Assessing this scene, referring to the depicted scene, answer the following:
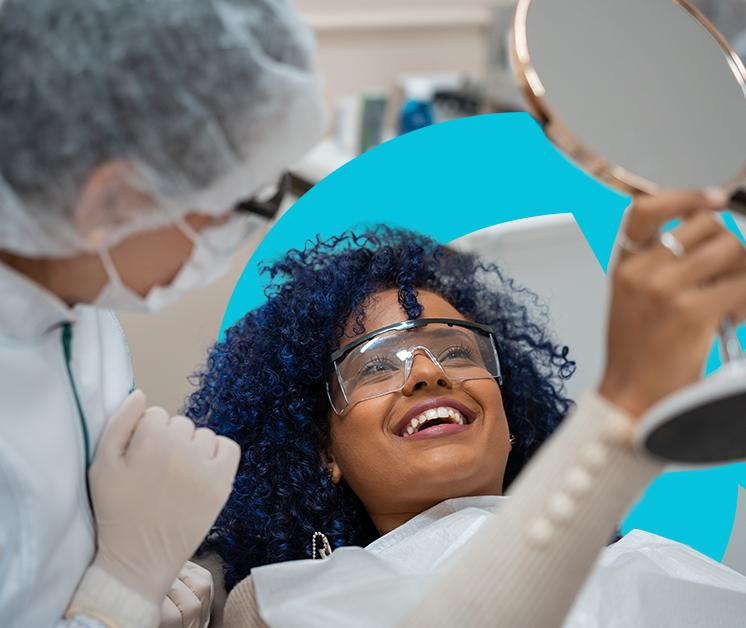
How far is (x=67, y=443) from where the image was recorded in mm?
998

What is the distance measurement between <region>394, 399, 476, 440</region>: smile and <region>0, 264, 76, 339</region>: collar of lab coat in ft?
1.95

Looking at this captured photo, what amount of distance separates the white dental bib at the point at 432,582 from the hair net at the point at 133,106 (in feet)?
1.79

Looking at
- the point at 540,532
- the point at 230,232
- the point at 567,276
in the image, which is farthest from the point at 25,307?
the point at 567,276

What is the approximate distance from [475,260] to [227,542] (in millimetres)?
688

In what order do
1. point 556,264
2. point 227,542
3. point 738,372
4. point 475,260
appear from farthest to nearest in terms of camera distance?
point 556,264
point 475,260
point 227,542
point 738,372

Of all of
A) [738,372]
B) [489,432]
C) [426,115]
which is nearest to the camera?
[738,372]

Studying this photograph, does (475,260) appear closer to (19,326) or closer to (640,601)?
(640,601)

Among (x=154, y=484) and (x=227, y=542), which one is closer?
(x=154, y=484)

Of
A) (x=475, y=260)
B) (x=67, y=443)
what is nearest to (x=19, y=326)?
(x=67, y=443)

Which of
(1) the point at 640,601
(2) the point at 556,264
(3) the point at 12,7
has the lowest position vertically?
(2) the point at 556,264

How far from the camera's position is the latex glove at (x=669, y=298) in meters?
0.81

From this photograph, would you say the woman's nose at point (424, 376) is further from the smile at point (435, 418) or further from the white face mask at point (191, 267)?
the white face mask at point (191, 267)

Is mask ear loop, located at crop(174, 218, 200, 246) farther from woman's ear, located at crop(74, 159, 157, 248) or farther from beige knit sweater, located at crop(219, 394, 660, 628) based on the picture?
beige knit sweater, located at crop(219, 394, 660, 628)

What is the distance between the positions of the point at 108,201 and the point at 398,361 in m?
0.69
